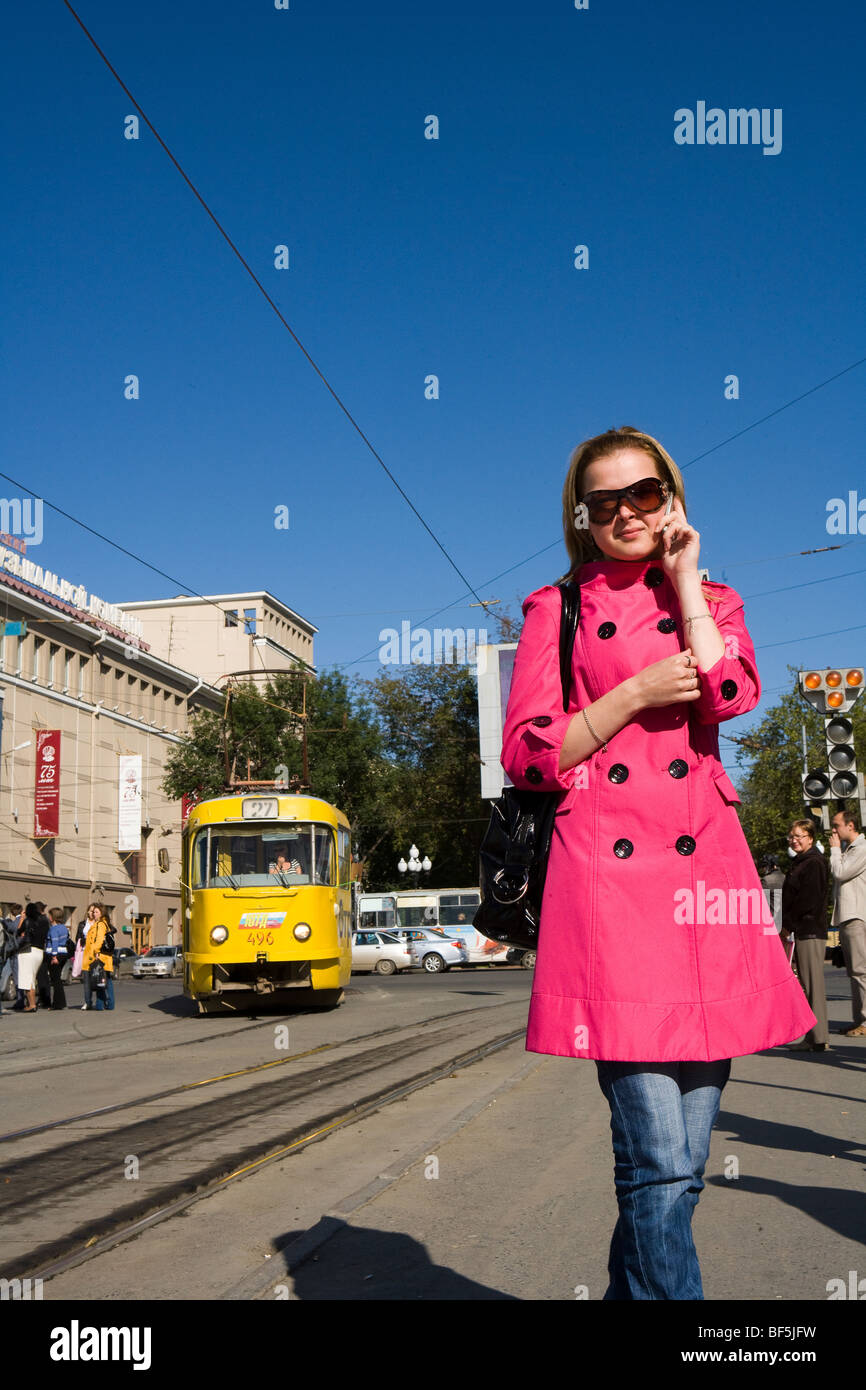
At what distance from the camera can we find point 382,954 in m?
44.5

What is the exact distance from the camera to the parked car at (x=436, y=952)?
146 ft

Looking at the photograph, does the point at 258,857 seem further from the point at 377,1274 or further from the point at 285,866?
the point at 377,1274

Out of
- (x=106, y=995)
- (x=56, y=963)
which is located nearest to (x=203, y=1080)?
(x=106, y=995)

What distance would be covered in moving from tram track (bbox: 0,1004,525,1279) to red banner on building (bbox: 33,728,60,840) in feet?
145

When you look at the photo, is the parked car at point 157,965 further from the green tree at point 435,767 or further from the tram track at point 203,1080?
the tram track at point 203,1080

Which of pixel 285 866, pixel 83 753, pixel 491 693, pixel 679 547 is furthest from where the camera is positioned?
pixel 83 753

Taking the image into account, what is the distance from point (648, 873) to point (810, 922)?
9.51 m

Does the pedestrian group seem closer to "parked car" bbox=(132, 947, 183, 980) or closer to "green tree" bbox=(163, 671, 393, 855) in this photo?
"parked car" bbox=(132, 947, 183, 980)

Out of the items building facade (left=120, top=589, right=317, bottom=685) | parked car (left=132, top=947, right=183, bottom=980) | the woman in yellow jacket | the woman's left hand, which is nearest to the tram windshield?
the woman in yellow jacket

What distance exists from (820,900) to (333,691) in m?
49.0

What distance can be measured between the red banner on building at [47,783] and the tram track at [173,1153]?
4416 centimetres

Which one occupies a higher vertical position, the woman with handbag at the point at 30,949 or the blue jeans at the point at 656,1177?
the blue jeans at the point at 656,1177

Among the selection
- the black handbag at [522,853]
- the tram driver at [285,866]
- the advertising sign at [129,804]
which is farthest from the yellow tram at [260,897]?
the advertising sign at [129,804]
